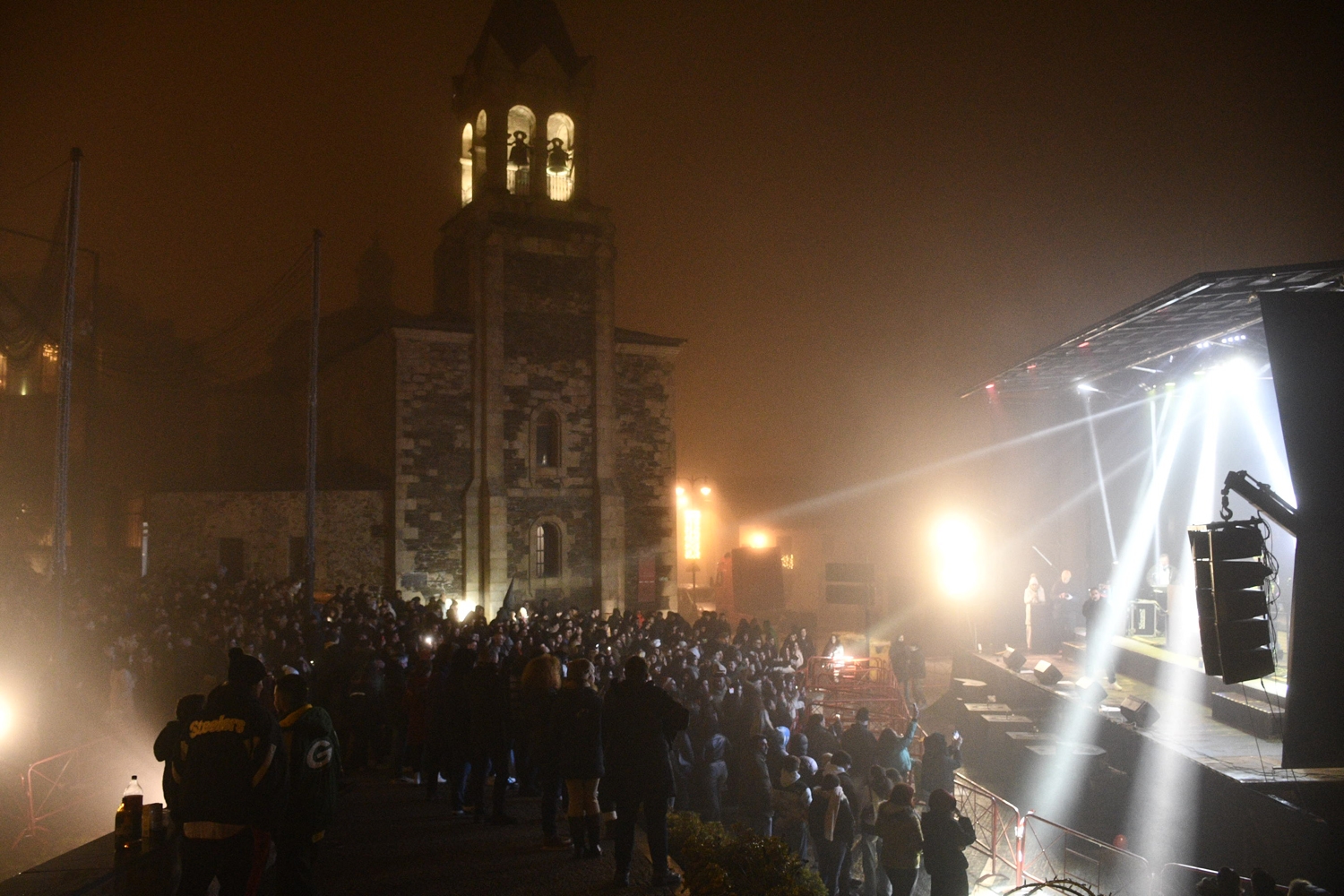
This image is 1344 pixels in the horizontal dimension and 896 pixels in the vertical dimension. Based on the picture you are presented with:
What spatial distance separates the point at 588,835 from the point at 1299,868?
8.14 m

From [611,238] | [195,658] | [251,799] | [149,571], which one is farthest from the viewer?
[611,238]

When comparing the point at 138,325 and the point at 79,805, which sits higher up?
the point at 138,325

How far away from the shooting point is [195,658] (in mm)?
12875

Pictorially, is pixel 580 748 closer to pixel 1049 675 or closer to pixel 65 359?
pixel 65 359

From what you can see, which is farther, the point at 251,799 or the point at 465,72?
the point at 465,72

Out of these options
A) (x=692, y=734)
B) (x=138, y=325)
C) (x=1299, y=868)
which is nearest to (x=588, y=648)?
(x=692, y=734)

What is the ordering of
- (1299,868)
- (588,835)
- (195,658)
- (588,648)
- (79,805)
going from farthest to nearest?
(588,648) → (195,658) → (79,805) → (1299,868) → (588,835)

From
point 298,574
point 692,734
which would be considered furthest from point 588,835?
point 298,574

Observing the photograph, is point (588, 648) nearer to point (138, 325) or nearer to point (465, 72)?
point (465, 72)

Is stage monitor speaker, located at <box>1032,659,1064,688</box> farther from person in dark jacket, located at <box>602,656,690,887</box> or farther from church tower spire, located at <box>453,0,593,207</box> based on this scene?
church tower spire, located at <box>453,0,593,207</box>

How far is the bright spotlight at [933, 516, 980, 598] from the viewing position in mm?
26609

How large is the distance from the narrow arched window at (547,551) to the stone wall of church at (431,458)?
78.5 inches

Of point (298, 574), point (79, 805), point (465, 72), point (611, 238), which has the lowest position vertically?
point (79, 805)

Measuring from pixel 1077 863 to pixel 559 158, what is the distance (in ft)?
68.7
